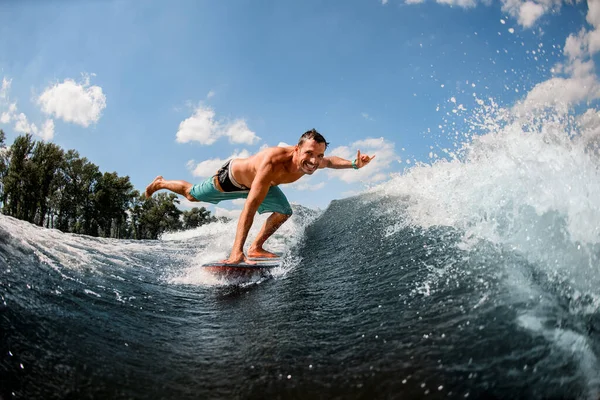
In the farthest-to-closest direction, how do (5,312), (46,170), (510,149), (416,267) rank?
(46,170) < (510,149) < (416,267) < (5,312)

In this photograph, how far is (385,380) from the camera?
1.50 m

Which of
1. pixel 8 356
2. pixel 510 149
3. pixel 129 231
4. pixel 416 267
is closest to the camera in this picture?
pixel 8 356

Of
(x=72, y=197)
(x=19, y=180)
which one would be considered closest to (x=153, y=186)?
(x=19, y=180)

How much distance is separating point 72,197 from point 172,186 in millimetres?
37901

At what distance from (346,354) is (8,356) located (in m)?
1.69

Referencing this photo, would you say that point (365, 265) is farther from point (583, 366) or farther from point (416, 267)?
point (583, 366)

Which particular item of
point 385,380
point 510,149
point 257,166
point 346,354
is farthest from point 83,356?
point 510,149

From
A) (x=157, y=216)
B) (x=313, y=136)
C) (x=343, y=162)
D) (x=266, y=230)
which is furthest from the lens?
(x=157, y=216)

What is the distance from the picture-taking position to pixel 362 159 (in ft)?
17.3

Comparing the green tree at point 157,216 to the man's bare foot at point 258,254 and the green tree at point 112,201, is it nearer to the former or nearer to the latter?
the green tree at point 112,201

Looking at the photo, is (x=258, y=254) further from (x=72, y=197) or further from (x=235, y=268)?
(x=72, y=197)

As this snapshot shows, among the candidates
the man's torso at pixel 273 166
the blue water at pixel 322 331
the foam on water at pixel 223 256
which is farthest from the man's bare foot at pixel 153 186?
the blue water at pixel 322 331

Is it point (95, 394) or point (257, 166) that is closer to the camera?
point (95, 394)

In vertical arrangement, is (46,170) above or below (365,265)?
above
